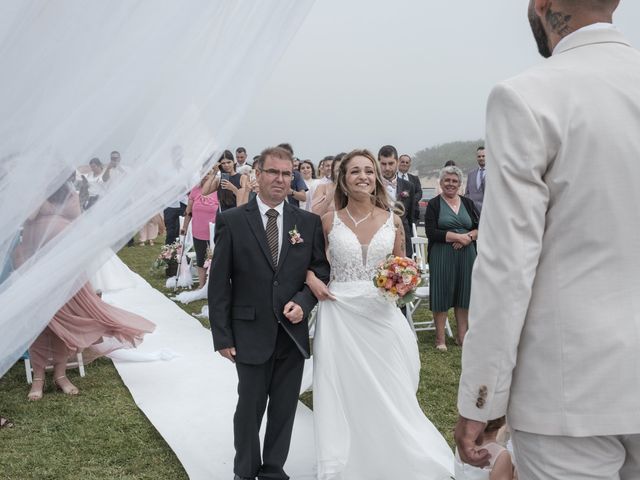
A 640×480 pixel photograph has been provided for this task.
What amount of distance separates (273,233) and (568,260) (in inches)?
102

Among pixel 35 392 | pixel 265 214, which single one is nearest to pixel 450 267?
pixel 265 214

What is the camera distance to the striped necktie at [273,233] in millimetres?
4164

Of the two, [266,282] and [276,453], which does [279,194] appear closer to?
[266,282]

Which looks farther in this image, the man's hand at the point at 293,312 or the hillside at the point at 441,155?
the hillside at the point at 441,155

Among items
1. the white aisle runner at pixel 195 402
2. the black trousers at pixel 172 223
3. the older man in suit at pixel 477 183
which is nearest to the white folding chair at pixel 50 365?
the white aisle runner at pixel 195 402

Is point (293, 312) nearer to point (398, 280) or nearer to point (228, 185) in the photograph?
point (398, 280)

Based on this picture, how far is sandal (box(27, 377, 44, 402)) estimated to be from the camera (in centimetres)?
620

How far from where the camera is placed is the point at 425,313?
1026 centimetres

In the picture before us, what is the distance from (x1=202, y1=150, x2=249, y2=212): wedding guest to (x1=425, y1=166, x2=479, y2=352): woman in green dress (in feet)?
10.3

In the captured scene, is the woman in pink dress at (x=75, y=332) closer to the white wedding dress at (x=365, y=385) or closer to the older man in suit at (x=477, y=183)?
the white wedding dress at (x=365, y=385)

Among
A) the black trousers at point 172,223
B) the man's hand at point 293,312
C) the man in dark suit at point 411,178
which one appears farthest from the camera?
the black trousers at point 172,223

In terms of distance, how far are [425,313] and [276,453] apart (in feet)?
20.7

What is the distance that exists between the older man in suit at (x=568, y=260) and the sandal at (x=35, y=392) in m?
5.50

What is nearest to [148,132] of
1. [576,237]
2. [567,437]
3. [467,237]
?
[576,237]
